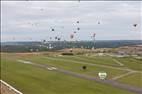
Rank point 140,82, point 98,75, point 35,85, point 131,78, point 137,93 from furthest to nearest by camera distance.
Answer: point 98,75 → point 131,78 → point 140,82 → point 35,85 → point 137,93

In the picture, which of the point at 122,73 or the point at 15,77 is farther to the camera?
the point at 122,73

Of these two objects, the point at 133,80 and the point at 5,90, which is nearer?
the point at 5,90

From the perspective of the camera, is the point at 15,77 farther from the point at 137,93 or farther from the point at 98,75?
the point at 137,93

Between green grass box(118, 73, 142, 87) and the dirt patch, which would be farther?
green grass box(118, 73, 142, 87)

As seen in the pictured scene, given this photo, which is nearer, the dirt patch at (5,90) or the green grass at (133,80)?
the dirt patch at (5,90)

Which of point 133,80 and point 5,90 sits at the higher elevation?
point 133,80

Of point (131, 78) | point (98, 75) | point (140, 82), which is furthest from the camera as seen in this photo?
point (98, 75)

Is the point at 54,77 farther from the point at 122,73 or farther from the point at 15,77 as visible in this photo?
the point at 122,73

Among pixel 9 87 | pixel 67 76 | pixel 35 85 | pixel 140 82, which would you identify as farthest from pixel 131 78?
pixel 9 87

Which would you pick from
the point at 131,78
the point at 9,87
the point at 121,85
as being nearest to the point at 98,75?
the point at 131,78
